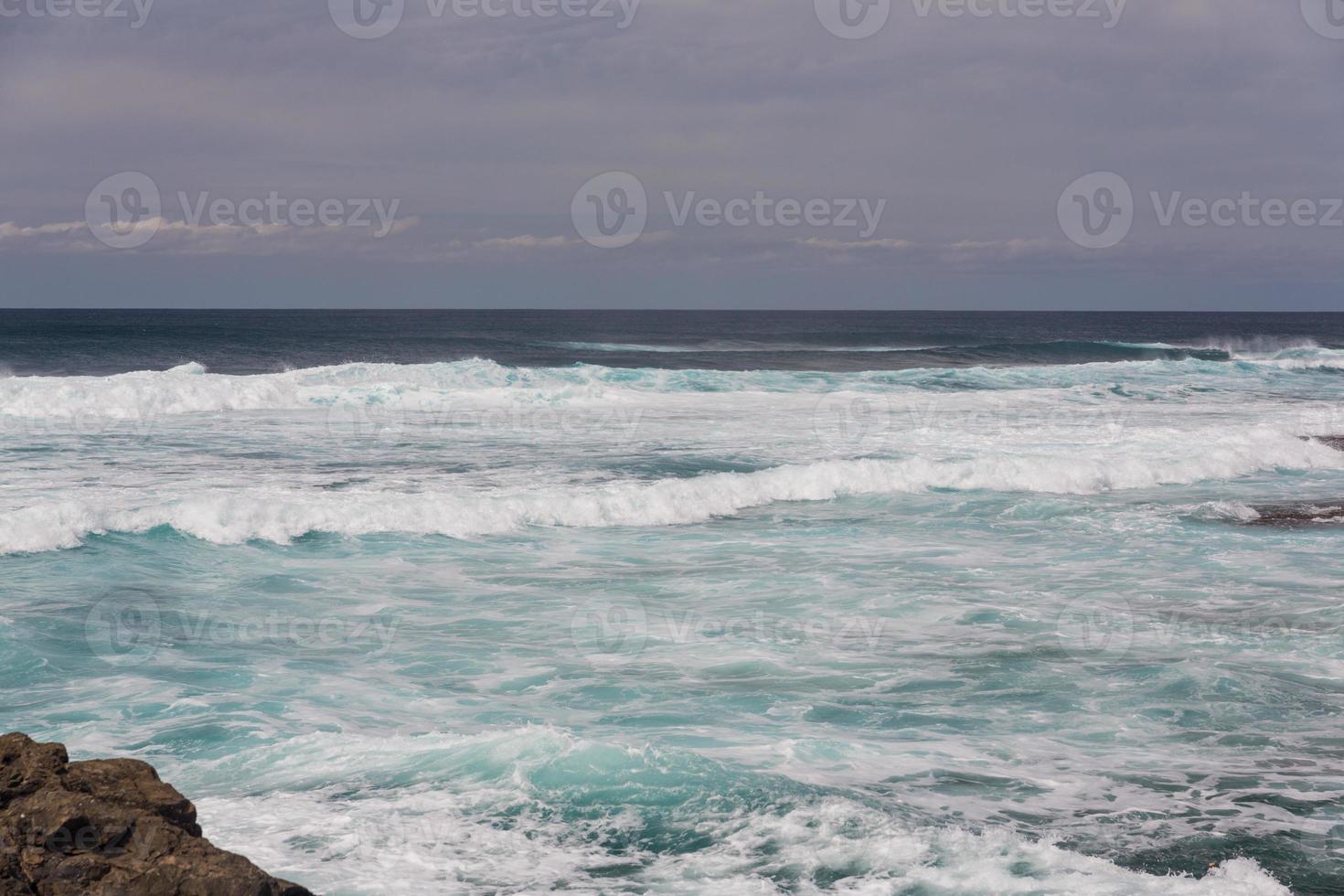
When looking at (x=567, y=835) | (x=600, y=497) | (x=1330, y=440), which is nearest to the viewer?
(x=567, y=835)

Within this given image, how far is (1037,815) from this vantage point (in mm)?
6434

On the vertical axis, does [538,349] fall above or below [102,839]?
above

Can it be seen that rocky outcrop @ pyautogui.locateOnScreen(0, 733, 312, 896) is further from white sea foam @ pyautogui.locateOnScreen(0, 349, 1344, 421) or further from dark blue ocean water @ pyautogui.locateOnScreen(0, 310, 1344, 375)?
dark blue ocean water @ pyautogui.locateOnScreen(0, 310, 1344, 375)

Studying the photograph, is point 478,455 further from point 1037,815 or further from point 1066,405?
point 1066,405

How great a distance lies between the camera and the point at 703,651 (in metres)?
9.98

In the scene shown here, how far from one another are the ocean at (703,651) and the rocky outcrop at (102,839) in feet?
3.99

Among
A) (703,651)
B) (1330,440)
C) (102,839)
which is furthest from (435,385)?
(102,839)

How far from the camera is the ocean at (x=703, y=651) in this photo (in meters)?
6.08

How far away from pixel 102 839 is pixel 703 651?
615 centimetres

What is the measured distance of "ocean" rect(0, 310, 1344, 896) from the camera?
6.08m

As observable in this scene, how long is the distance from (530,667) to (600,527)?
630 cm

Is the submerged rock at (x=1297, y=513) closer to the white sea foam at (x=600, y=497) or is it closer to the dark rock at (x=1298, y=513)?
the dark rock at (x=1298, y=513)

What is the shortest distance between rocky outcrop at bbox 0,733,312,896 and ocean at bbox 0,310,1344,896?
121 centimetres

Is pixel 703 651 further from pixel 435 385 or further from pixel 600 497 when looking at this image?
pixel 435 385
